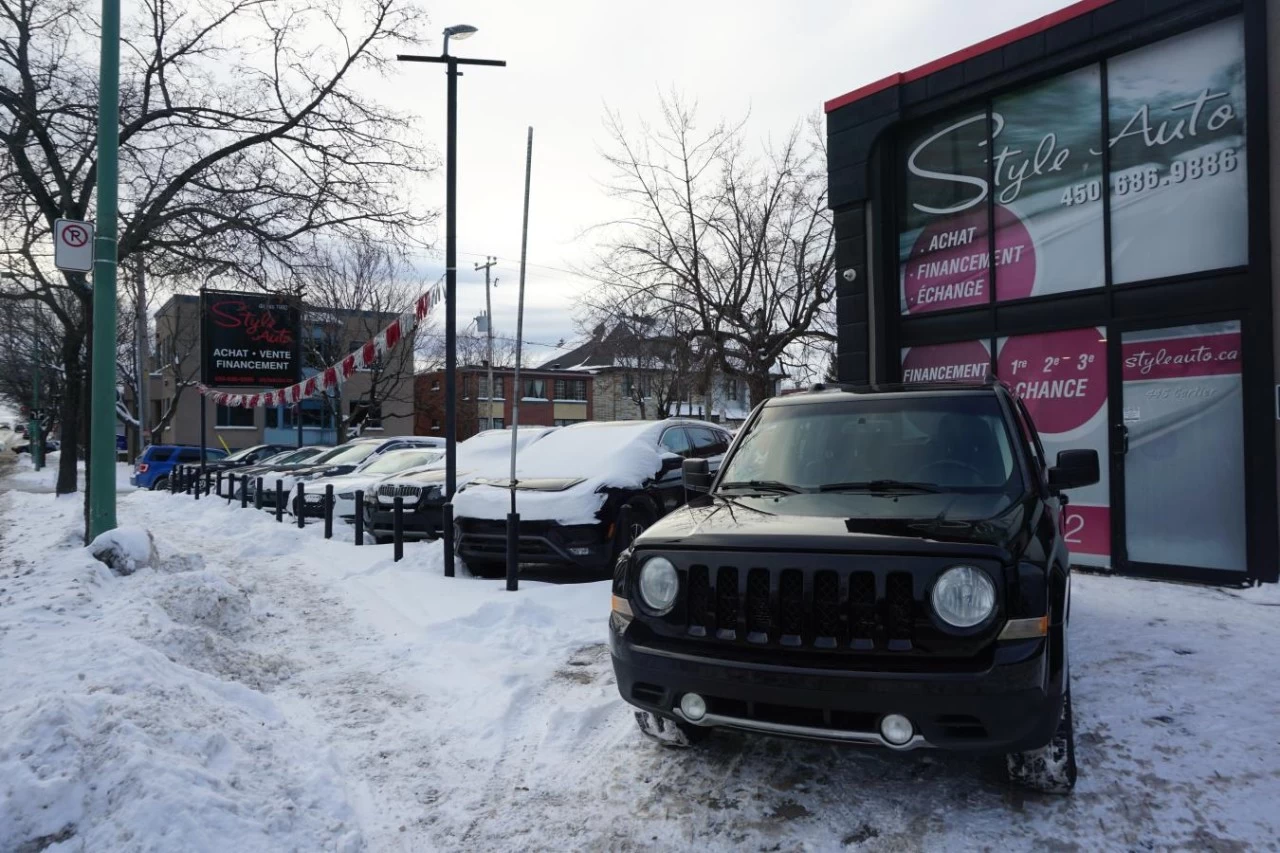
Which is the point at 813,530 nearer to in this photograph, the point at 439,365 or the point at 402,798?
the point at 402,798

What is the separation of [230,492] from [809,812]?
16.5m

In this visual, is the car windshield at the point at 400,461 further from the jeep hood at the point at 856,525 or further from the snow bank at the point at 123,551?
the jeep hood at the point at 856,525

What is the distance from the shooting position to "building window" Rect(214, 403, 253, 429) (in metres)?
46.3

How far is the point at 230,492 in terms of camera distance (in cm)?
1711

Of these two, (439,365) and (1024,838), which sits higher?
(439,365)

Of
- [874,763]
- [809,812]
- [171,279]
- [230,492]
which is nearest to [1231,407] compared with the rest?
[874,763]

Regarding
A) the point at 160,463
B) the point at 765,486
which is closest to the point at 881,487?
the point at 765,486

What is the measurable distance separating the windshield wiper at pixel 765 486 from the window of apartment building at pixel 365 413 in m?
33.5

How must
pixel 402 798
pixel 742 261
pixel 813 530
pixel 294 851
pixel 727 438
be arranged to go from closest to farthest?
pixel 294 851 → pixel 813 530 → pixel 402 798 → pixel 727 438 → pixel 742 261

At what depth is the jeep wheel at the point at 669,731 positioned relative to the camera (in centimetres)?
379

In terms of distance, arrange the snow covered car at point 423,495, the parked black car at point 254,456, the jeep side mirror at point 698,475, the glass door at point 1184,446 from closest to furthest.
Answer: the jeep side mirror at point 698,475 < the glass door at point 1184,446 < the snow covered car at point 423,495 < the parked black car at point 254,456

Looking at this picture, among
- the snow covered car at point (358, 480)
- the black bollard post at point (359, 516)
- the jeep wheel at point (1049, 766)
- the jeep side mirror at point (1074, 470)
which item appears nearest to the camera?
the jeep wheel at point (1049, 766)

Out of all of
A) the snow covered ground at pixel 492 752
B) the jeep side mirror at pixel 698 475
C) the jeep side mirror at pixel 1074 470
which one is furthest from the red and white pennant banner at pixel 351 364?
the jeep side mirror at pixel 1074 470

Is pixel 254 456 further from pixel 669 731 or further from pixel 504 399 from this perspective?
pixel 504 399
